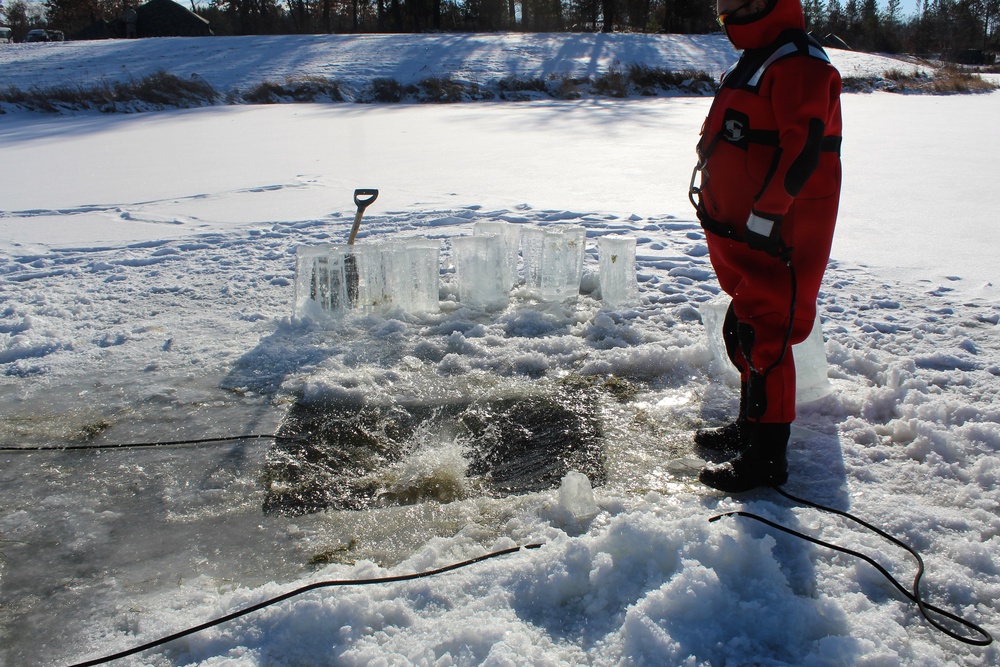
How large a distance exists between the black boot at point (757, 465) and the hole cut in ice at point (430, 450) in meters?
0.41

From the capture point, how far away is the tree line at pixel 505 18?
37.3m

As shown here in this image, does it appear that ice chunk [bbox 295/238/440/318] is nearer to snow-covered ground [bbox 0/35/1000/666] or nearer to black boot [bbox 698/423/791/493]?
snow-covered ground [bbox 0/35/1000/666]

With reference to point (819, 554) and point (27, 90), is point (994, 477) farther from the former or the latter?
point (27, 90)

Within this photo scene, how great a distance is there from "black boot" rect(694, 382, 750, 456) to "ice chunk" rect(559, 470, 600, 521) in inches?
24.5

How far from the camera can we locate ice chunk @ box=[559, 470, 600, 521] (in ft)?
7.70

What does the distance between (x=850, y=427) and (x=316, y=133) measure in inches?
434

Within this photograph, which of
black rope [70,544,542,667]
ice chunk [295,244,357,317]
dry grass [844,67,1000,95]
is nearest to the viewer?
black rope [70,544,542,667]

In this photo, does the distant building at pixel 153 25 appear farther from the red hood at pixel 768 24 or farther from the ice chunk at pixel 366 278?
the red hood at pixel 768 24

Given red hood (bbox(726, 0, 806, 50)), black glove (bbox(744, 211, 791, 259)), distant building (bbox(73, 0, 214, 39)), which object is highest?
distant building (bbox(73, 0, 214, 39))

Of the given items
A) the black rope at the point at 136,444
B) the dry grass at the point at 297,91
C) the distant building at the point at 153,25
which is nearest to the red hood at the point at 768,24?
the black rope at the point at 136,444

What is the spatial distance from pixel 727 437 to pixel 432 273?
1977 millimetres

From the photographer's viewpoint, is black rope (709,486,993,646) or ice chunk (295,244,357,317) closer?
black rope (709,486,993,646)

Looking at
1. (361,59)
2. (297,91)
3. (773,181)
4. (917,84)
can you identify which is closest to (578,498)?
(773,181)

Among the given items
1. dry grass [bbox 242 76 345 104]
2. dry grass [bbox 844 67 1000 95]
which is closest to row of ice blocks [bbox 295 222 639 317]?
dry grass [bbox 242 76 345 104]
